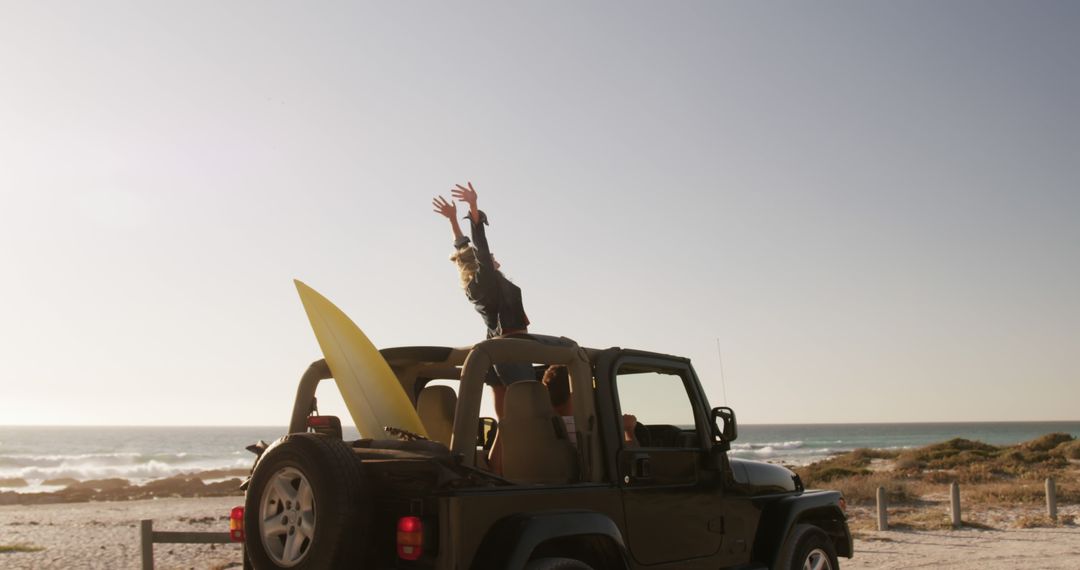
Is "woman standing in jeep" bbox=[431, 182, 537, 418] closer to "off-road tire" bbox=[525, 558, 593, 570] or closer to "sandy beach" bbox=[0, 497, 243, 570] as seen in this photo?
"off-road tire" bbox=[525, 558, 593, 570]

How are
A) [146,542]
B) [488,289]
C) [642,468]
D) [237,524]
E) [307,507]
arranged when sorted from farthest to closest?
[146,542] → [488,289] → [642,468] → [237,524] → [307,507]

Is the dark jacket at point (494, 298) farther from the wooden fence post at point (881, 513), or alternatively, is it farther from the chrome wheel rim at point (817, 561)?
the wooden fence post at point (881, 513)

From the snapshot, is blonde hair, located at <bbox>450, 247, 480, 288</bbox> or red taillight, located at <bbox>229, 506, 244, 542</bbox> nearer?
red taillight, located at <bbox>229, 506, 244, 542</bbox>

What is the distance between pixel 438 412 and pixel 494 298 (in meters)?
0.91

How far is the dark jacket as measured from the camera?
6414 mm

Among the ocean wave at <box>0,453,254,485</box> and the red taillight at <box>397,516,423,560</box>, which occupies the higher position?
the red taillight at <box>397,516,423,560</box>

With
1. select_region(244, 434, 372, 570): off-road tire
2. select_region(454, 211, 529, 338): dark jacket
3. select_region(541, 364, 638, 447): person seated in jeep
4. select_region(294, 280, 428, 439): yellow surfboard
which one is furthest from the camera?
select_region(454, 211, 529, 338): dark jacket

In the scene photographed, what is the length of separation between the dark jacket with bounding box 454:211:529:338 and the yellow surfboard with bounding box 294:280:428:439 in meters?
1.26

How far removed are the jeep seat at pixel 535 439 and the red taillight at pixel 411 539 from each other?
41.2 inches

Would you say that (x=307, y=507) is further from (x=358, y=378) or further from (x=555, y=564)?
(x=555, y=564)

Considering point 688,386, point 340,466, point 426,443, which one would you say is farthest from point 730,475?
point 340,466

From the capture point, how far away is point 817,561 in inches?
278

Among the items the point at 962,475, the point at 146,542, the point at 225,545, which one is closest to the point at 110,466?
the point at 225,545

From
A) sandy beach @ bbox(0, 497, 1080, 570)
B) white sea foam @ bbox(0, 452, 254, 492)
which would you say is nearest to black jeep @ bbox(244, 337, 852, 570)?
sandy beach @ bbox(0, 497, 1080, 570)
